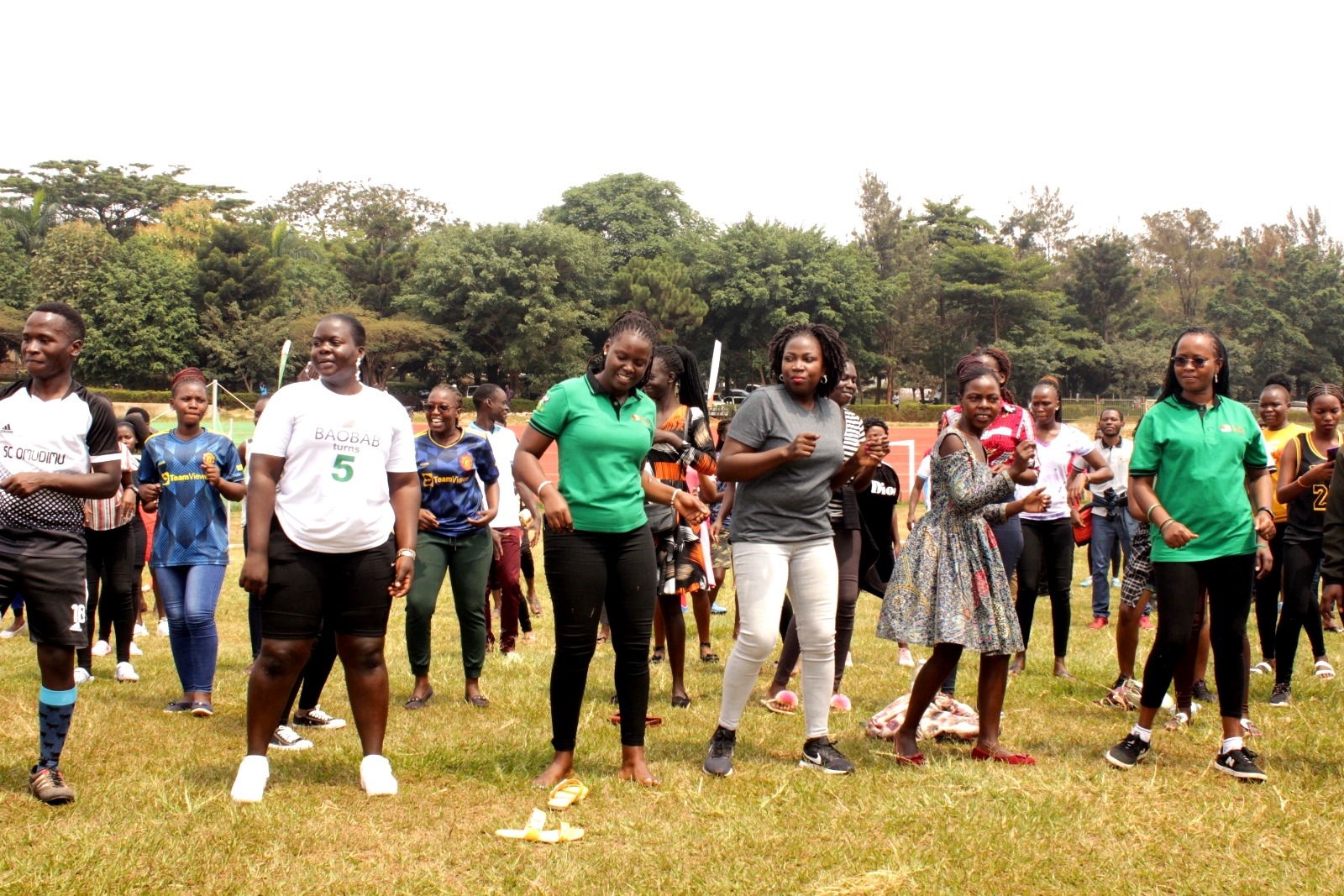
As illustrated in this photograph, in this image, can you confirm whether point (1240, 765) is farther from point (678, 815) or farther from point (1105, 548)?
point (1105, 548)

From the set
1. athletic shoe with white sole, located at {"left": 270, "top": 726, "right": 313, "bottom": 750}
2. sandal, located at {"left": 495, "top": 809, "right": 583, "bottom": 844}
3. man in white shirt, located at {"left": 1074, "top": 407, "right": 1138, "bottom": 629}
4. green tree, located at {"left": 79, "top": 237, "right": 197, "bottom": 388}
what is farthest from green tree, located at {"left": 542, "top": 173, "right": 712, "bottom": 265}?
sandal, located at {"left": 495, "top": 809, "right": 583, "bottom": 844}

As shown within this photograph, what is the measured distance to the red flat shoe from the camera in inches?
204

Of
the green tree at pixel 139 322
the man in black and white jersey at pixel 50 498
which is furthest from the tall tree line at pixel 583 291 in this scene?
the man in black and white jersey at pixel 50 498

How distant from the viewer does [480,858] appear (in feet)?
12.8

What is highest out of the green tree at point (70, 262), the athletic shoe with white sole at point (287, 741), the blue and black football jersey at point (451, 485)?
the green tree at point (70, 262)

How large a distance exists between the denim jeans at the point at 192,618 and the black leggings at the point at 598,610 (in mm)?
2626

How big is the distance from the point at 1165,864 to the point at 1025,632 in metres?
3.79

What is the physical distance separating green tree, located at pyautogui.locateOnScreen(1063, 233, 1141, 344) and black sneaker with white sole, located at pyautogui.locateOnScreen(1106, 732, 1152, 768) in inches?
2699

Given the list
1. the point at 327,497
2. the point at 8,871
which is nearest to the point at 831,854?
the point at 327,497

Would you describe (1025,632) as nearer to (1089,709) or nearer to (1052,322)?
(1089,709)

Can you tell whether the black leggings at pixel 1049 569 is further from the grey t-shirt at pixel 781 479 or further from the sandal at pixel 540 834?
the sandal at pixel 540 834

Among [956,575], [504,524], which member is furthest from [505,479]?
[956,575]

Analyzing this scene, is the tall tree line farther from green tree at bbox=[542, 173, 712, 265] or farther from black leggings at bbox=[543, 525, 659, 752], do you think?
black leggings at bbox=[543, 525, 659, 752]

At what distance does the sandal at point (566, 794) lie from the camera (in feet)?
14.5
